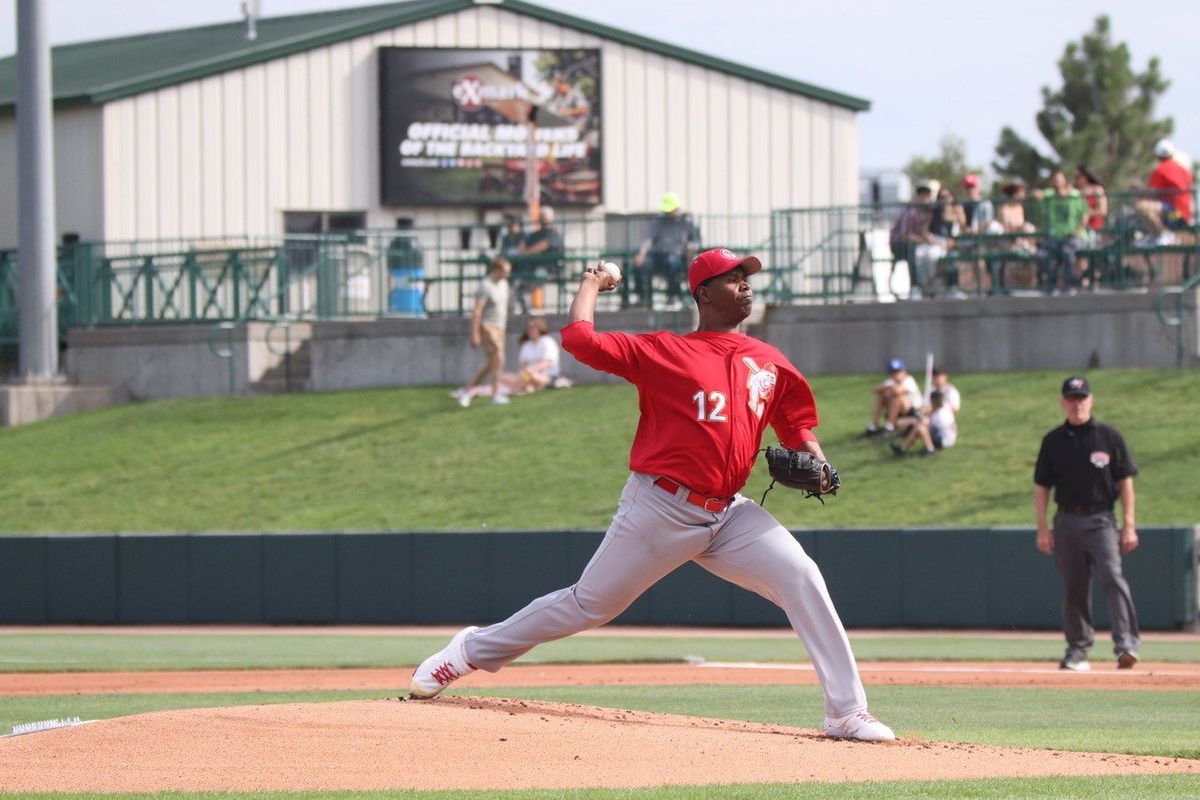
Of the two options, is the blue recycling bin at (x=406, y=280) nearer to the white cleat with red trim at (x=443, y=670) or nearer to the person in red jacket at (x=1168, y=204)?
the person in red jacket at (x=1168, y=204)

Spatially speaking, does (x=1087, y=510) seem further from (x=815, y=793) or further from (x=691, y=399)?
(x=815, y=793)

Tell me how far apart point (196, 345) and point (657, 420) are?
2158cm

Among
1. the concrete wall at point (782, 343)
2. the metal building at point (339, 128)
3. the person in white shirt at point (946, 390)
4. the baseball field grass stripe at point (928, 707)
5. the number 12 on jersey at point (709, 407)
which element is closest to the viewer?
the number 12 on jersey at point (709, 407)

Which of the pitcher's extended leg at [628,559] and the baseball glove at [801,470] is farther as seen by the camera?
the baseball glove at [801,470]

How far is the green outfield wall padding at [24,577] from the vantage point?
744 inches

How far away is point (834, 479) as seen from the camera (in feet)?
25.7

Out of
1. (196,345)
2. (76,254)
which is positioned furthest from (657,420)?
(76,254)

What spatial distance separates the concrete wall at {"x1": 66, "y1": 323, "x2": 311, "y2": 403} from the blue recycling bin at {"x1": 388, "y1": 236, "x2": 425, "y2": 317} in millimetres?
1344

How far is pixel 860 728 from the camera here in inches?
Answer: 305

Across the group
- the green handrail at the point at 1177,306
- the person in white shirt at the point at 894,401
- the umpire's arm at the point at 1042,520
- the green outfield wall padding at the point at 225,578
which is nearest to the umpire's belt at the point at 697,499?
the umpire's arm at the point at 1042,520

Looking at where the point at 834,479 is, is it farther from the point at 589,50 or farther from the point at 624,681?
the point at 589,50

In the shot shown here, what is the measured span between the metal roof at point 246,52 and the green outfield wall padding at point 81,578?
13.9m

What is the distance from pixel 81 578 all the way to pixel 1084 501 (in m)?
10.2

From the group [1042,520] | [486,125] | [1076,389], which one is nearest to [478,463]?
[1042,520]
